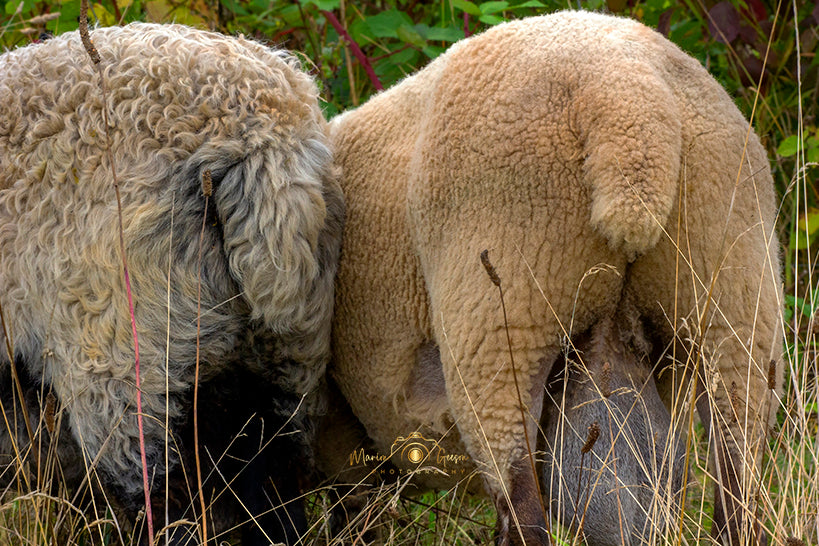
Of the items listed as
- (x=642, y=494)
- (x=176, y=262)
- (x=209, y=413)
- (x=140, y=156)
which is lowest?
(x=642, y=494)

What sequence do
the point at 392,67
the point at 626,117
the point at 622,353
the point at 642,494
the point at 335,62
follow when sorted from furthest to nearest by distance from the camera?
the point at 335,62, the point at 392,67, the point at 642,494, the point at 622,353, the point at 626,117

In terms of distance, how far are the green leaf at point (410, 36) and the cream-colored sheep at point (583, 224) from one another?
48.9 inches

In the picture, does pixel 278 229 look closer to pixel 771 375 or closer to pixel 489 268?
pixel 489 268

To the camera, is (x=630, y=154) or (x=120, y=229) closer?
(x=630, y=154)

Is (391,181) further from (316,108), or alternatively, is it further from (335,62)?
(335,62)

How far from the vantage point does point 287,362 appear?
2.24 metres

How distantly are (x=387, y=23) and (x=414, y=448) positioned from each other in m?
1.72

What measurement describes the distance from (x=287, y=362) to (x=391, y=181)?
Result: 0.52 meters

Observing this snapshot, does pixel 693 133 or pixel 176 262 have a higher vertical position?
pixel 693 133

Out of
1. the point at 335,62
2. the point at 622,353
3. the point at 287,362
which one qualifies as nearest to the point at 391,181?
the point at 287,362

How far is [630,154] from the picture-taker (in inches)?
68.6

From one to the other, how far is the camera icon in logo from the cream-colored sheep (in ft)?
0.87

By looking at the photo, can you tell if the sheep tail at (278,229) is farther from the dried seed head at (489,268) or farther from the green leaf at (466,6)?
the green leaf at (466,6)

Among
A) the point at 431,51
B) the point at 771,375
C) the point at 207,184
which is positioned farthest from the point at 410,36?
the point at 771,375
